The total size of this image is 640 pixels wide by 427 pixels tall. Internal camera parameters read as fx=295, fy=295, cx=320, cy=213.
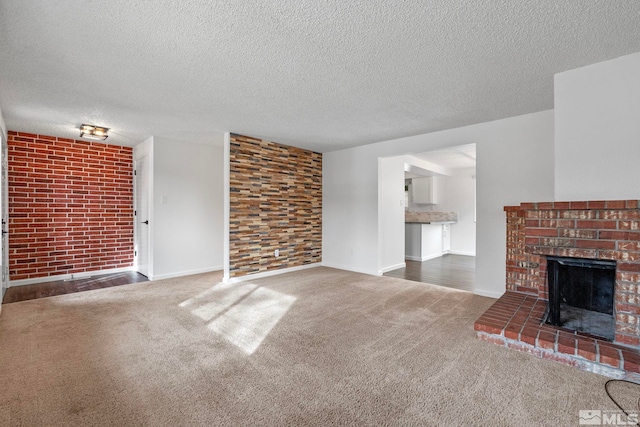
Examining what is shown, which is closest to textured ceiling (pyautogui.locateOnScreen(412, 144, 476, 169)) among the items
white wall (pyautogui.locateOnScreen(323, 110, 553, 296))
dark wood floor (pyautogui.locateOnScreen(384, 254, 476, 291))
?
white wall (pyautogui.locateOnScreen(323, 110, 553, 296))

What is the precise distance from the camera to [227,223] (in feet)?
14.7

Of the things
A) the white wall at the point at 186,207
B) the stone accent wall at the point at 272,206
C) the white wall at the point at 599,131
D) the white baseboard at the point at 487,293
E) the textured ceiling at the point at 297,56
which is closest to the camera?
the textured ceiling at the point at 297,56

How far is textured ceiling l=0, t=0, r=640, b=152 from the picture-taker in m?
1.74

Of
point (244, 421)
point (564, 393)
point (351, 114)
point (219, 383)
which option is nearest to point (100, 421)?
point (219, 383)

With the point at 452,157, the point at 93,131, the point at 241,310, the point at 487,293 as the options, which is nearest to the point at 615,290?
the point at 487,293

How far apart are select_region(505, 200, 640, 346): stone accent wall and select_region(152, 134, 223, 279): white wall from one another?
4.38 metres

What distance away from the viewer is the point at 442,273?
5195 millimetres

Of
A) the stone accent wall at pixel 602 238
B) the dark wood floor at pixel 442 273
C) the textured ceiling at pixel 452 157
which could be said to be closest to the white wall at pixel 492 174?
the dark wood floor at pixel 442 273

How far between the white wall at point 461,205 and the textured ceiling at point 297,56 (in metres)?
4.66

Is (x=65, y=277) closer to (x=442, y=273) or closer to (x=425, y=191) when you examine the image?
(x=442, y=273)

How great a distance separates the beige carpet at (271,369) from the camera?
1.57 m

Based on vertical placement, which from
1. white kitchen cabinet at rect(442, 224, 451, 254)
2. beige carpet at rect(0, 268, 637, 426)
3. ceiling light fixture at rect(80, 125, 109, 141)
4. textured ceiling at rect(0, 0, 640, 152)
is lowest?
beige carpet at rect(0, 268, 637, 426)

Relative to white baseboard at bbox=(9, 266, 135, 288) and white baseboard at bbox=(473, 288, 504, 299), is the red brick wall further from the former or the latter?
white baseboard at bbox=(473, 288, 504, 299)

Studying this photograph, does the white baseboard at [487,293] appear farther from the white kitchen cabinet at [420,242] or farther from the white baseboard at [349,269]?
the white kitchen cabinet at [420,242]
